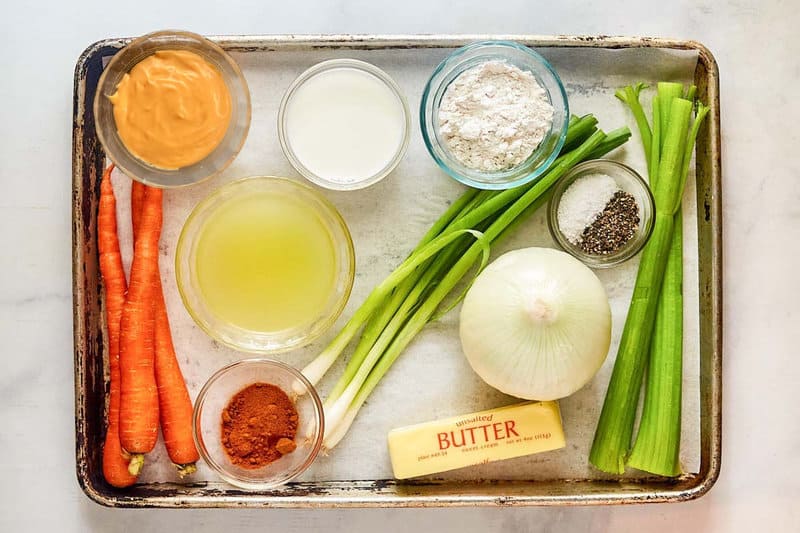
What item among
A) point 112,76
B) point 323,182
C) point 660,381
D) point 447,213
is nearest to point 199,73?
point 112,76

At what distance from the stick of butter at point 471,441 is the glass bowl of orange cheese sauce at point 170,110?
0.64 metres

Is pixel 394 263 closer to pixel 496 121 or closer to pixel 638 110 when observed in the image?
pixel 496 121

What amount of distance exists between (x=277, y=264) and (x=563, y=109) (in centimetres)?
63

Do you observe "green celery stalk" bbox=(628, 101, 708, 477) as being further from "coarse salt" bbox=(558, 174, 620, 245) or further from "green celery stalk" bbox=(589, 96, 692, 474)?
"coarse salt" bbox=(558, 174, 620, 245)

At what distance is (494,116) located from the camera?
1396mm

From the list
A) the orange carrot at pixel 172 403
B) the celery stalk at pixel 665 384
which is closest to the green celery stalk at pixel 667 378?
the celery stalk at pixel 665 384

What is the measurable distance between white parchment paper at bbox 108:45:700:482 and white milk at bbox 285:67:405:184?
57mm

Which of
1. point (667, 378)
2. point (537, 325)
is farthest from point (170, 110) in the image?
point (667, 378)

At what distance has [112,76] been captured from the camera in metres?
1.40

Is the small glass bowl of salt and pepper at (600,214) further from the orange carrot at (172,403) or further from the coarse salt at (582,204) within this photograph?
the orange carrot at (172,403)

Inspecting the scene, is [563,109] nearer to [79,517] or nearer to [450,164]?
[450,164]

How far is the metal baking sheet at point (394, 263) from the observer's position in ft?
4.75

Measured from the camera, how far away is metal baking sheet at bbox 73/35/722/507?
4.75 ft

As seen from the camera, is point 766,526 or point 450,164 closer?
point 450,164
